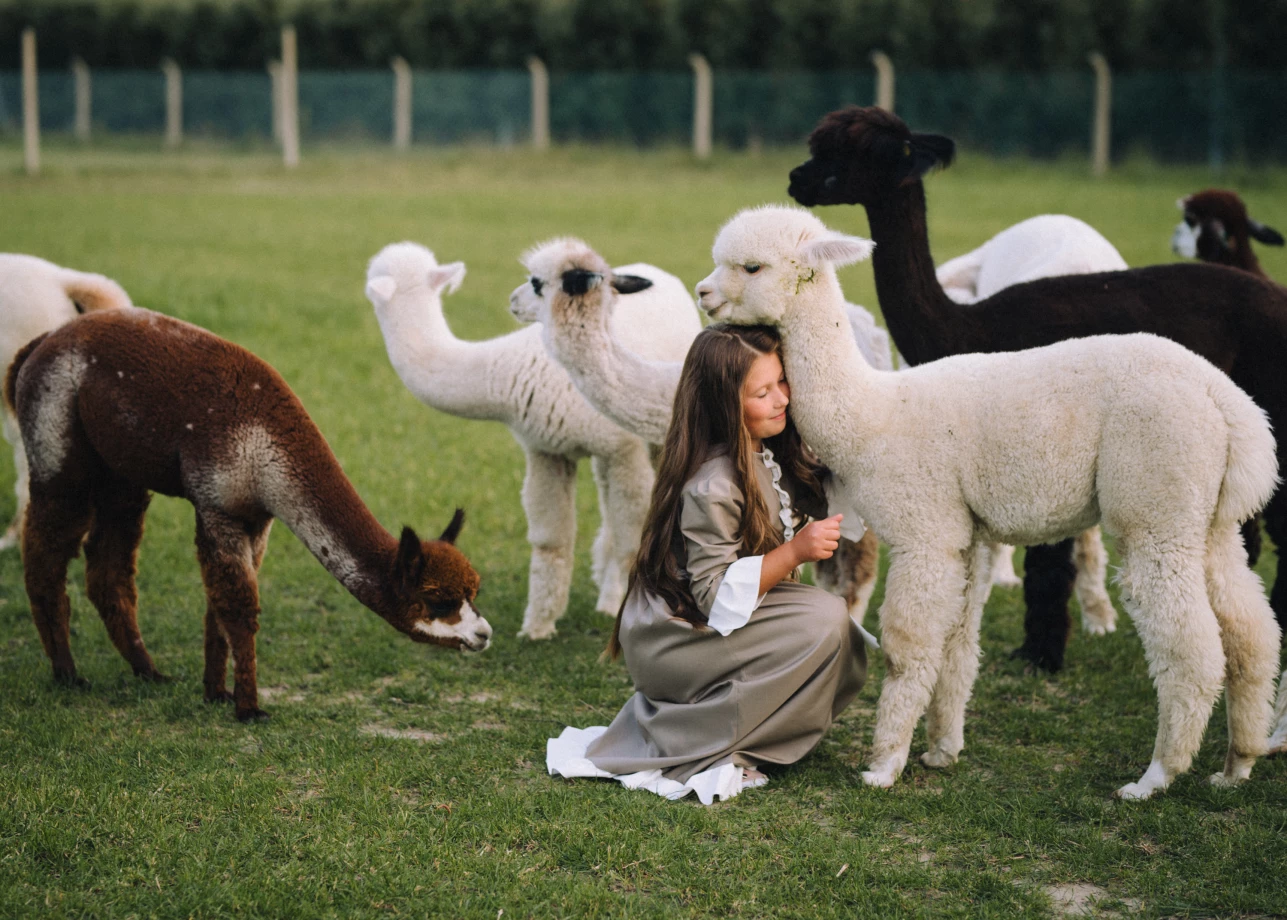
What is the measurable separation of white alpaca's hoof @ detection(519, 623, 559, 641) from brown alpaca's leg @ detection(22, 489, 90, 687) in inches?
71.8

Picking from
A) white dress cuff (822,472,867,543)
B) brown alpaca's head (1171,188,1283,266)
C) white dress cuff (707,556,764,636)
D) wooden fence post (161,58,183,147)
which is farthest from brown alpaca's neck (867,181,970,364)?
wooden fence post (161,58,183,147)

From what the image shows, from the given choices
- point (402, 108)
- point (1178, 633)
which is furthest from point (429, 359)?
point (402, 108)

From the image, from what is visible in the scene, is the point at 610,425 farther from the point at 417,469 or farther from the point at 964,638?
the point at 417,469

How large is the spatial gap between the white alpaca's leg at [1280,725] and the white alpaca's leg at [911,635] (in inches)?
45.8

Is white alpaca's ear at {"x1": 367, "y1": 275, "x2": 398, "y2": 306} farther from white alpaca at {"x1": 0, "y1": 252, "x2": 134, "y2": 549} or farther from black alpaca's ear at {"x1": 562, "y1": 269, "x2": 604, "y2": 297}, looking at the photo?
white alpaca at {"x1": 0, "y1": 252, "x2": 134, "y2": 549}

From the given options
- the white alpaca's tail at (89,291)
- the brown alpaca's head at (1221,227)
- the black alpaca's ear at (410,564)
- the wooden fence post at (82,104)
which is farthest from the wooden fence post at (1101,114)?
the wooden fence post at (82,104)

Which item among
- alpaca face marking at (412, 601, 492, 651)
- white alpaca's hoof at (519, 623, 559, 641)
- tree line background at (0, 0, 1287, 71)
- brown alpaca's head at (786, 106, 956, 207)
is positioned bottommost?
white alpaca's hoof at (519, 623, 559, 641)

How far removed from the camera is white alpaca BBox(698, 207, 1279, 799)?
3.98m

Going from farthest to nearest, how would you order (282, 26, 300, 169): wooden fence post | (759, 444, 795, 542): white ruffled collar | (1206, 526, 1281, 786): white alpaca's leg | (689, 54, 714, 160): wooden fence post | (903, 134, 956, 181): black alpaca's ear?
(282, 26, 300, 169): wooden fence post < (689, 54, 714, 160): wooden fence post < (903, 134, 956, 181): black alpaca's ear < (759, 444, 795, 542): white ruffled collar < (1206, 526, 1281, 786): white alpaca's leg

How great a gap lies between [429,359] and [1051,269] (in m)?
2.85

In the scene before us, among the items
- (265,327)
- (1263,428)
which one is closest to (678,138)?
(265,327)

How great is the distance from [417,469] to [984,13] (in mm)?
21364

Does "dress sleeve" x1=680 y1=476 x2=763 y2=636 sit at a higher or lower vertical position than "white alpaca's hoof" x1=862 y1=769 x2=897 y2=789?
higher

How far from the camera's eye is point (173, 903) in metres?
3.55
